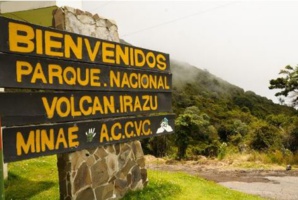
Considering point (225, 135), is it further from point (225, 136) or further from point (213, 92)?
point (213, 92)

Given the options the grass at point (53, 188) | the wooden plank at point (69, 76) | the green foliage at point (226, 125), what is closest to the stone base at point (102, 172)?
the grass at point (53, 188)

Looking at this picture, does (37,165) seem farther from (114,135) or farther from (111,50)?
(111,50)

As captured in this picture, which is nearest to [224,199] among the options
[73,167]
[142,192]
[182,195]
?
[182,195]

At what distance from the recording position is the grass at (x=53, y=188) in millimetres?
9234

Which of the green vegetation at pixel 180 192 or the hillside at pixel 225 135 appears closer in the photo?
the green vegetation at pixel 180 192

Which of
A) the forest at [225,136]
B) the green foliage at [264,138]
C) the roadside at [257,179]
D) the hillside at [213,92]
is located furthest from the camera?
the hillside at [213,92]

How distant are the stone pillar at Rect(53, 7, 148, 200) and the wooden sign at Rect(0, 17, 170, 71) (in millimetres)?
884

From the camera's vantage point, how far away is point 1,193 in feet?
10.1

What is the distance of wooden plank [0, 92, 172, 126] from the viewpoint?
19.8ft

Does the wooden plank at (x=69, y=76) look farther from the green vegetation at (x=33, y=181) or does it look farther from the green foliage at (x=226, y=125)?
the green foliage at (x=226, y=125)

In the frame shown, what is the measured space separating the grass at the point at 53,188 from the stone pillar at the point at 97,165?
52 cm

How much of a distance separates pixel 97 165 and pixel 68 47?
2.93 meters

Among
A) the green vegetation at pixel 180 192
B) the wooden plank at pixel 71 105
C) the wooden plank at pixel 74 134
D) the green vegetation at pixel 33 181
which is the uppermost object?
the wooden plank at pixel 71 105

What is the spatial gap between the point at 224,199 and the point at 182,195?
1.36 meters
